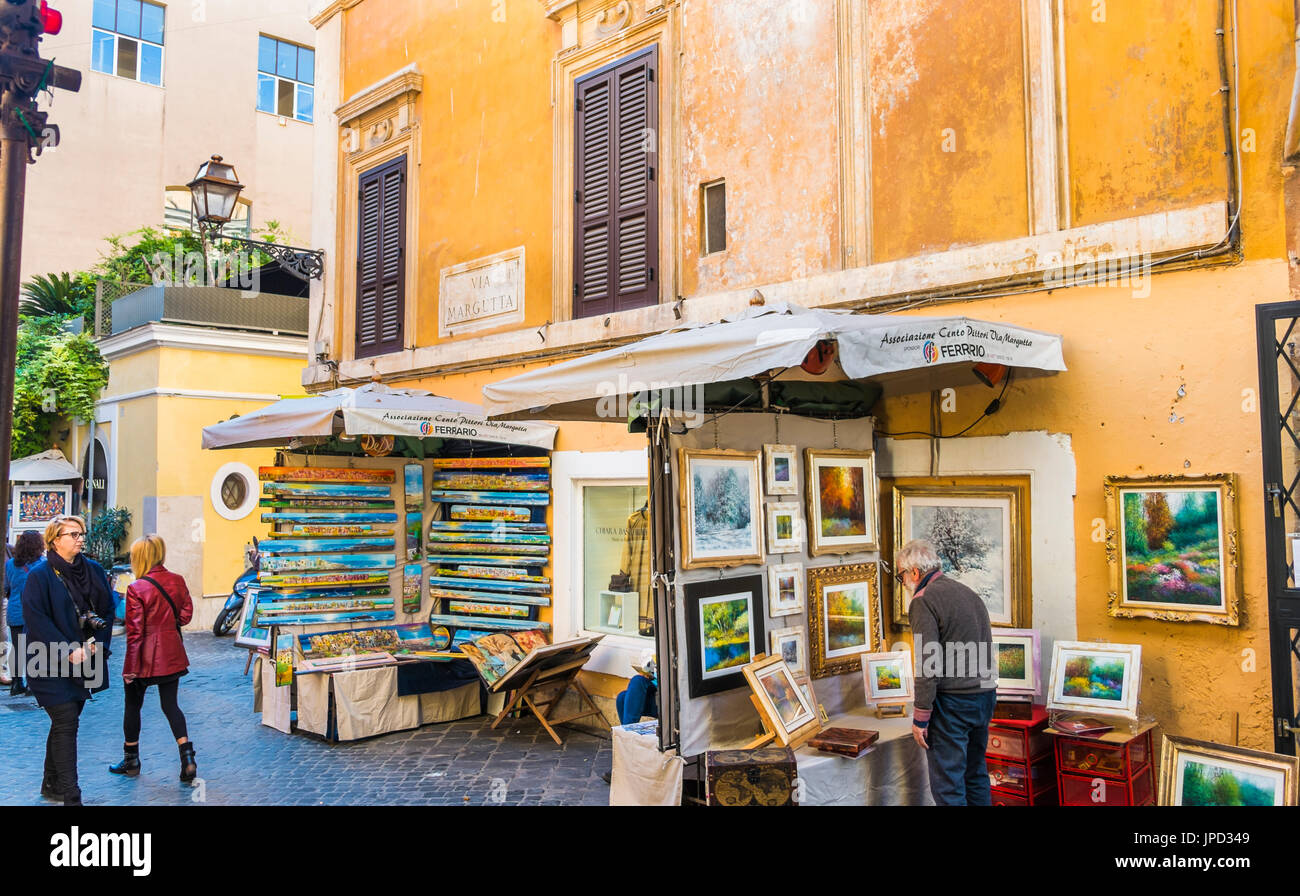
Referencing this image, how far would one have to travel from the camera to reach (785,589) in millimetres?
5809

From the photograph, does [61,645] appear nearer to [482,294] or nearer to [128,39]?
[482,294]

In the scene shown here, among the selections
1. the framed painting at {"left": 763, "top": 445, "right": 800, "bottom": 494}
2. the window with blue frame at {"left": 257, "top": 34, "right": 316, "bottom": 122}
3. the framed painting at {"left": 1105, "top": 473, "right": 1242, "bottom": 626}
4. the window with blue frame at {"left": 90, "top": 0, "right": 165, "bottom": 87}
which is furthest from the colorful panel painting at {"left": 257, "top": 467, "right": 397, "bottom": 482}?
the window with blue frame at {"left": 90, "top": 0, "right": 165, "bottom": 87}

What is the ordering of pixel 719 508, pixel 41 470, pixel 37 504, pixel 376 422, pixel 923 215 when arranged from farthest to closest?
pixel 41 470
pixel 37 504
pixel 376 422
pixel 923 215
pixel 719 508

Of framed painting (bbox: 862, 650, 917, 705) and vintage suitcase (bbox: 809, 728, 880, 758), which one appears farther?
framed painting (bbox: 862, 650, 917, 705)

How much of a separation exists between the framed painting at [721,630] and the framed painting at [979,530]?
138 cm

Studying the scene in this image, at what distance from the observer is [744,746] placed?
5207mm

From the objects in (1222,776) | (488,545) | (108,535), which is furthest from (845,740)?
(108,535)

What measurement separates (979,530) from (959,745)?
5.43ft

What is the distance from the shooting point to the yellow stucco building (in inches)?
201

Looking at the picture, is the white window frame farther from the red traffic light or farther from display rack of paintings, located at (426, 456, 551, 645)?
the red traffic light

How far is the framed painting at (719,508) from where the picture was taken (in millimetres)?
5215

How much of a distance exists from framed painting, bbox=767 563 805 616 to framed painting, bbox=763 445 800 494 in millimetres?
474

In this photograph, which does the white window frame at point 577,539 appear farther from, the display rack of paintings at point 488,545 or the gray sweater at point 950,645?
the gray sweater at point 950,645
